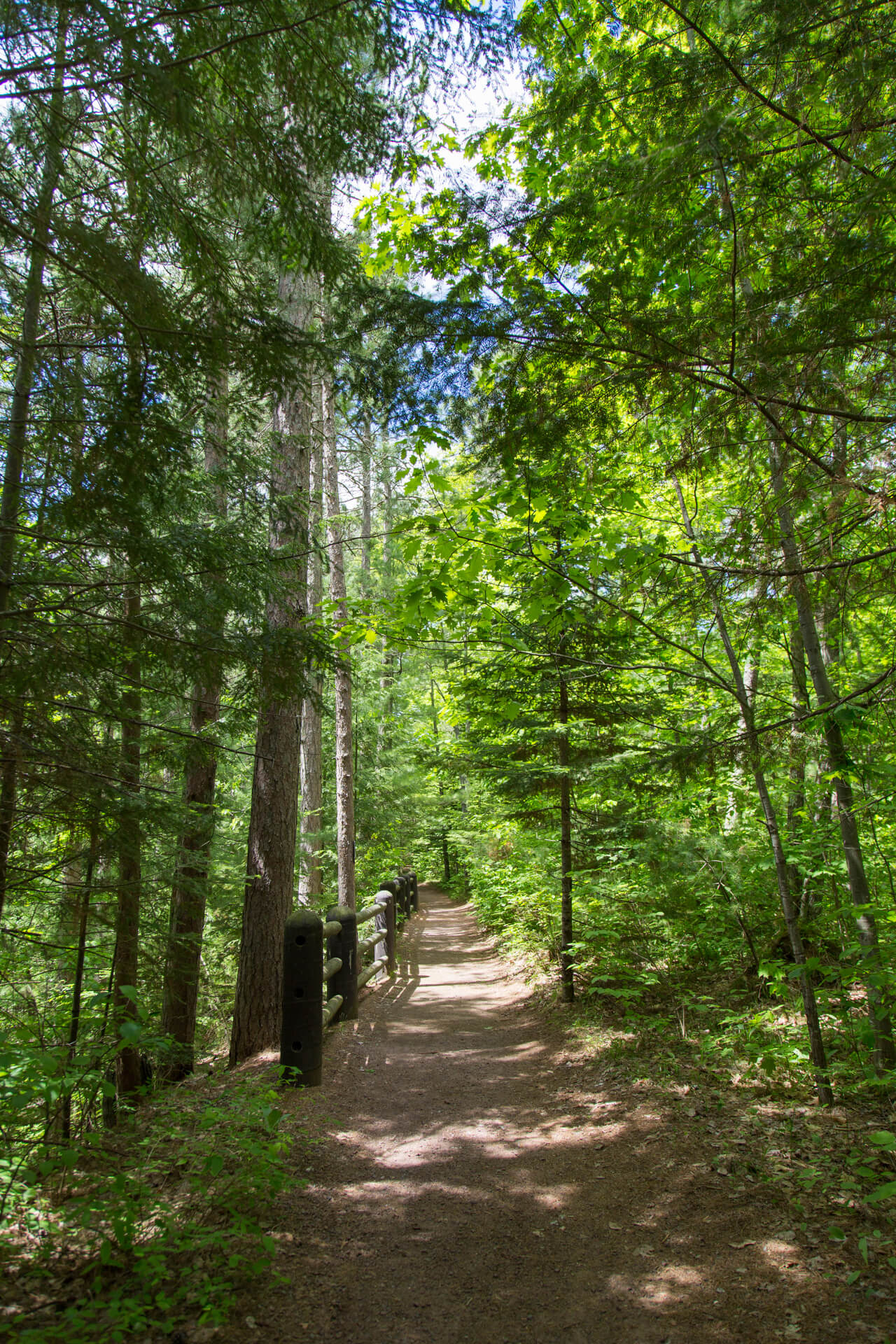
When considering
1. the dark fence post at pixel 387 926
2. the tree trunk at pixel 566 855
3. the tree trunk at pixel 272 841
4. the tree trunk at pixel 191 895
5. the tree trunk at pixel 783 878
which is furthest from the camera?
the dark fence post at pixel 387 926

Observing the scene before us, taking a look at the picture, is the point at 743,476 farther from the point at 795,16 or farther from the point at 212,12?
the point at 212,12

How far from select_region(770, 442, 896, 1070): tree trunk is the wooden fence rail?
346 cm

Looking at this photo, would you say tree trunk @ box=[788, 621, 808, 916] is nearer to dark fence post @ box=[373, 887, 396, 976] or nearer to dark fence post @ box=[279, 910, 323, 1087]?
dark fence post @ box=[279, 910, 323, 1087]

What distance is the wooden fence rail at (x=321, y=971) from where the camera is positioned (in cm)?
484

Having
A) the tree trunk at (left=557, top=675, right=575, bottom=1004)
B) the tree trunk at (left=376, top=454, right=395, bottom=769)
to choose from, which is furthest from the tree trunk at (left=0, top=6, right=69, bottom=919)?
the tree trunk at (left=376, top=454, right=395, bottom=769)

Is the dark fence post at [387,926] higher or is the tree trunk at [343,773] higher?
the tree trunk at [343,773]

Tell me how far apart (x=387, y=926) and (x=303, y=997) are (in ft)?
18.7

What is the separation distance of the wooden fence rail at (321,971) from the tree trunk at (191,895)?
920 mm

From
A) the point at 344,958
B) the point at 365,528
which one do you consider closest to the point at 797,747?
the point at 344,958

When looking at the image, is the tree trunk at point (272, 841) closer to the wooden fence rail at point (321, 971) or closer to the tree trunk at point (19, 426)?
the wooden fence rail at point (321, 971)

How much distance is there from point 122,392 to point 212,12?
64.2 inches

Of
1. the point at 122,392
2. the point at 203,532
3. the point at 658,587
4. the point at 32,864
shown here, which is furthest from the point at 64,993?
the point at 658,587

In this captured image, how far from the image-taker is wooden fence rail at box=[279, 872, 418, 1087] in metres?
4.84

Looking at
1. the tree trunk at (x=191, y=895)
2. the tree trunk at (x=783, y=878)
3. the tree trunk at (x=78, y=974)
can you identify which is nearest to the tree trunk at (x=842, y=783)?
the tree trunk at (x=783, y=878)
